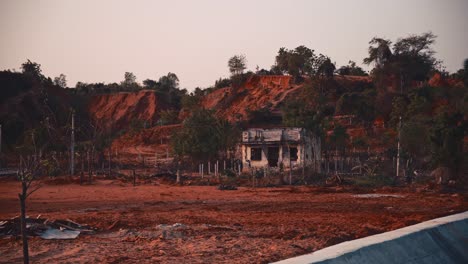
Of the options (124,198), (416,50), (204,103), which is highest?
(416,50)

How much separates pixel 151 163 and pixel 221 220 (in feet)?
101

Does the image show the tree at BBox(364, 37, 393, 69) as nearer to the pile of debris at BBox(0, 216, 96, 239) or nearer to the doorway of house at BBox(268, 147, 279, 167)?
the doorway of house at BBox(268, 147, 279, 167)

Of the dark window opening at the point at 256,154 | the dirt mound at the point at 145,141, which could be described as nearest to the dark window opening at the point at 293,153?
the dark window opening at the point at 256,154

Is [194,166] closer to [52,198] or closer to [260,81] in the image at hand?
[52,198]

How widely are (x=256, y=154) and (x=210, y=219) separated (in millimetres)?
23608

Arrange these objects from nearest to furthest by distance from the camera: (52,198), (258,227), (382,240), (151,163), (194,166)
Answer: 1. (382,240)
2. (258,227)
3. (52,198)
4. (194,166)
5. (151,163)

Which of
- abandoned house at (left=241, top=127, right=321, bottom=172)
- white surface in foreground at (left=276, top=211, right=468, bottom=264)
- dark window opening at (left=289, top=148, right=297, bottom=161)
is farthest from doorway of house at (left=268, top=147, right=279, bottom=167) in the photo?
white surface in foreground at (left=276, top=211, right=468, bottom=264)

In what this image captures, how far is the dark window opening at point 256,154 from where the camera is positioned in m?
37.4

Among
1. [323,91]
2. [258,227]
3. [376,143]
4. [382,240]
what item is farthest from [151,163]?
[382,240]

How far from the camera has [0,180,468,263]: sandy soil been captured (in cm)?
936

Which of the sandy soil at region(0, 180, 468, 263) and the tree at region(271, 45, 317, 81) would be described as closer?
the sandy soil at region(0, 180, 468, 263)

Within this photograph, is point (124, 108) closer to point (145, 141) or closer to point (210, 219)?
point (145, 141)

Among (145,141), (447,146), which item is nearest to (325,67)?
(145,141)

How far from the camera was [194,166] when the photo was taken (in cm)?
3762
